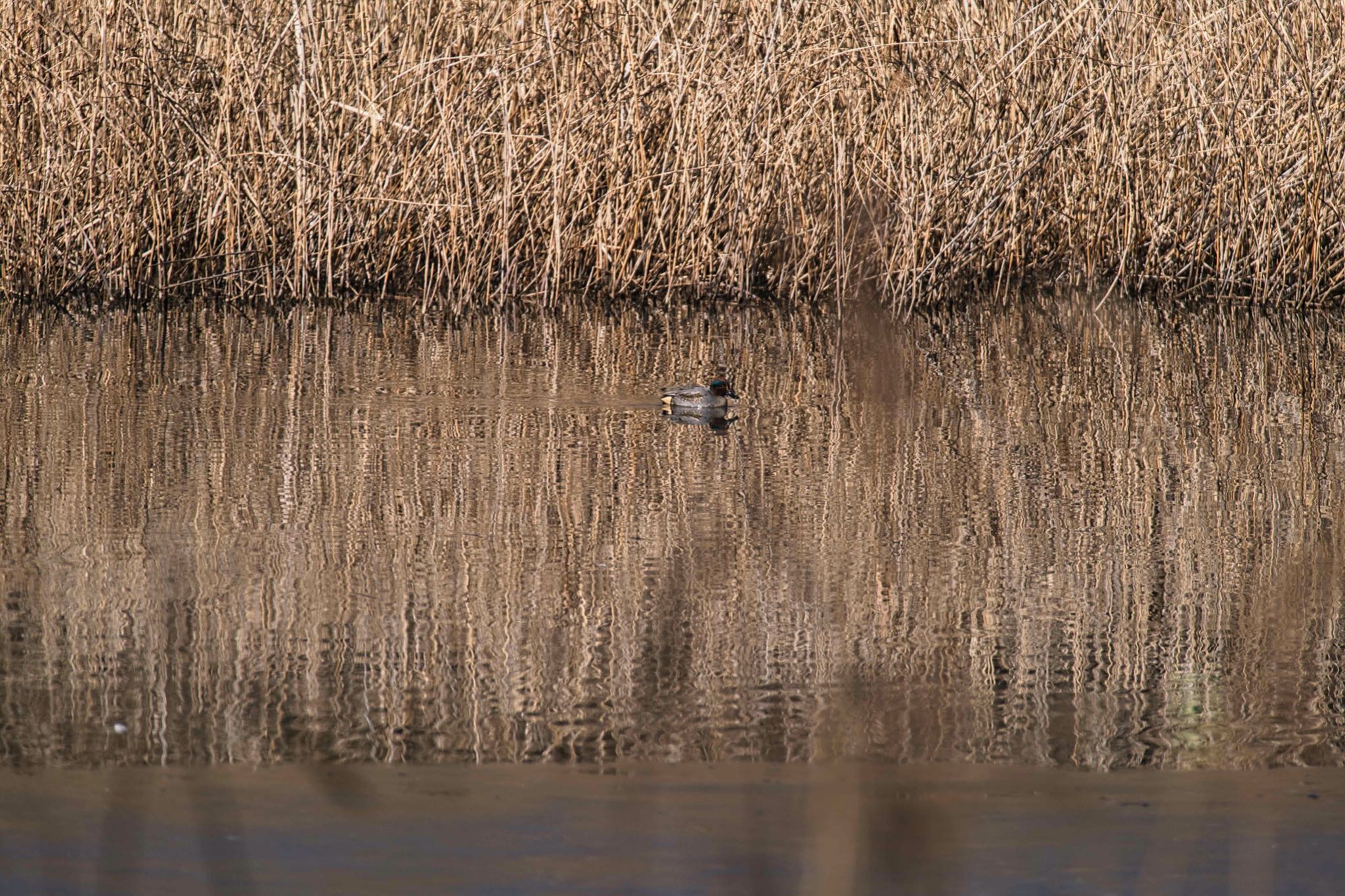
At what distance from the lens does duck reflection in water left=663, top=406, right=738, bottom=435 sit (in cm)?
602

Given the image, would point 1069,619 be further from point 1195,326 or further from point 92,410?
point 1195,326

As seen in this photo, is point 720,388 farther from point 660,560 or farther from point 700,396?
point 660,560

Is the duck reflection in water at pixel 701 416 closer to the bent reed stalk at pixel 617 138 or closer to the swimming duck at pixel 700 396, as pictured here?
the swimming duck at pixel 700 396

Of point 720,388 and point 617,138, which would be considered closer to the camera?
point 720,388

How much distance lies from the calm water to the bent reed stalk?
161cm

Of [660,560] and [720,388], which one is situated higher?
[720,388]

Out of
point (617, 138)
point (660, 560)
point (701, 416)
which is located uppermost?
point (617, 138)

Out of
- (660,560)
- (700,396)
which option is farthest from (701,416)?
(660,560)

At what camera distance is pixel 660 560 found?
4.22 m

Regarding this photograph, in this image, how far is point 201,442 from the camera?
5.48 meters

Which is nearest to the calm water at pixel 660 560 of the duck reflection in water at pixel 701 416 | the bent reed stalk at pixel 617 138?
the duck reflection in water at pixel 701 416

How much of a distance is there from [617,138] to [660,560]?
492 cm

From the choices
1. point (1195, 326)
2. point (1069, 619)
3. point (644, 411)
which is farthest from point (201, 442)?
point (1195, 326)

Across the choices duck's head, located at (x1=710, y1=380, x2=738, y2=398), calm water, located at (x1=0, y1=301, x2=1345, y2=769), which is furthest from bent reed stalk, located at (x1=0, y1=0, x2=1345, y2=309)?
duck's head, located at (x1=710, y1=380, x2=738, y2=398)
